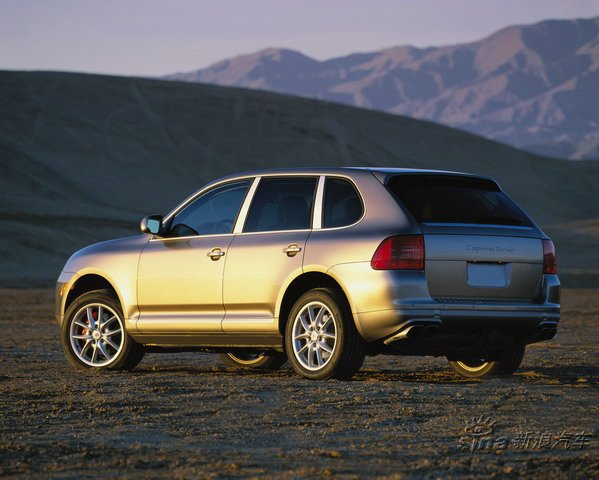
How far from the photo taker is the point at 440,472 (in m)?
6.61

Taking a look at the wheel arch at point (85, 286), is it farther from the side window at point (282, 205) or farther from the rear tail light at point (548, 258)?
the rear tail light at point (548, 258)

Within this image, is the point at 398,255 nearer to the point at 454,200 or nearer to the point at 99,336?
the point at 454,200

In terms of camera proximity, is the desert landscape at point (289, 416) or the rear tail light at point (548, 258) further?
the rear tail light at point (548, 258)

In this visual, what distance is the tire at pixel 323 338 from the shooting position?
10.4 meters

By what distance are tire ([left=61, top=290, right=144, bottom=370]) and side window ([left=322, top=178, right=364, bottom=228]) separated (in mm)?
2261

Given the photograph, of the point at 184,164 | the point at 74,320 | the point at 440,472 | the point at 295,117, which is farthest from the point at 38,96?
the point at 440,472

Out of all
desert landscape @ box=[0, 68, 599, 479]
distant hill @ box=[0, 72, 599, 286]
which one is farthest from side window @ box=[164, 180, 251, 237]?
distant hill @ box=[0, 72, 599, 286]

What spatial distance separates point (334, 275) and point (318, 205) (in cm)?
72

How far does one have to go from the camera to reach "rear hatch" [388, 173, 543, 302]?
1016 cm

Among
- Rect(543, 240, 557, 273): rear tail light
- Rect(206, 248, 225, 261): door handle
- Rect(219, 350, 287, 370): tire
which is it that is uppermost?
Rect(206, 248, 225, 261): door handle

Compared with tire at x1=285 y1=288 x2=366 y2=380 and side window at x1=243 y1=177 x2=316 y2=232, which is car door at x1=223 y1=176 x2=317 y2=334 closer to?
side window at x1=243 y1=177 x2=316 y2=232

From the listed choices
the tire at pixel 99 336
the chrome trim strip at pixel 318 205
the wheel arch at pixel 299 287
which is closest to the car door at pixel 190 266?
the tire at pixel 99 336

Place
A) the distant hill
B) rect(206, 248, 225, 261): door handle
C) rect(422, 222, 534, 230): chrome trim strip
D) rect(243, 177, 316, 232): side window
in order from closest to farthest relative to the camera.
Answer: rect(422, 222, 534, 230): chrome trim strip → rect(243, 177, 316, 232): side window → rect(206, 248, 225, 261): door handle → the distant hill

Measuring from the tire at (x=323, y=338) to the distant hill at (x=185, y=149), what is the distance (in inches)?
1966
